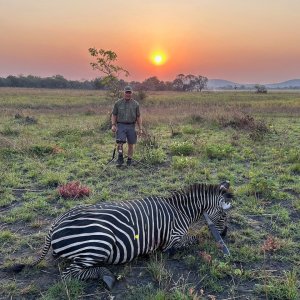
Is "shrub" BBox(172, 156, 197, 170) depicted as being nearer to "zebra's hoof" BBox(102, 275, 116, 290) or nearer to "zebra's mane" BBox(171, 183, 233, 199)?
"zebra's mane" BBox(171, 183, 233, 199)

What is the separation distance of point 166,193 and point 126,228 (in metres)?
3.42

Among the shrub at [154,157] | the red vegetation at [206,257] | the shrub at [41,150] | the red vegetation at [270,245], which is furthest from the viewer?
the shrub at [41,150]

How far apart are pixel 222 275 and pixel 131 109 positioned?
6.27 meters

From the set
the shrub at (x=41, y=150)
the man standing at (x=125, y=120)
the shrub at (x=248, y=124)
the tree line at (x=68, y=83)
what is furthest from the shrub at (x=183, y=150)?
the tree line at (x=68, y=83)

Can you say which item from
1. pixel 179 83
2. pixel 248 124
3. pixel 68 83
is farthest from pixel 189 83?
pixel 248 124

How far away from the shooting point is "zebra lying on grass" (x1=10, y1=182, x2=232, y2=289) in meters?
4.04

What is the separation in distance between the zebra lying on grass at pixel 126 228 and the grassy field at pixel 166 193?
7.3 inches

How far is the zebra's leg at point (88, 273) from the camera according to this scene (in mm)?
4012

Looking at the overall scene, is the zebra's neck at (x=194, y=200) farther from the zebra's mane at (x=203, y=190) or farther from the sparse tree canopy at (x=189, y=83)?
the sparse tree canopy at (x=189, y=83)

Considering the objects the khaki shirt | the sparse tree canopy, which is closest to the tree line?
the sparse tree canopy

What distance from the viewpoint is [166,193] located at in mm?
7699

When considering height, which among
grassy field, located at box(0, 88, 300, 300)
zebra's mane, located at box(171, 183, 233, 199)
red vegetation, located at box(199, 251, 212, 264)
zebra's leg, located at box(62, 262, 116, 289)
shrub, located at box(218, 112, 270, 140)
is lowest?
grassy field, located at box(0, 88, 300, 300)

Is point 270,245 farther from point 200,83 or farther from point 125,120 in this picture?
point 200,83

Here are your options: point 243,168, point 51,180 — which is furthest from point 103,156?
point 243,168
